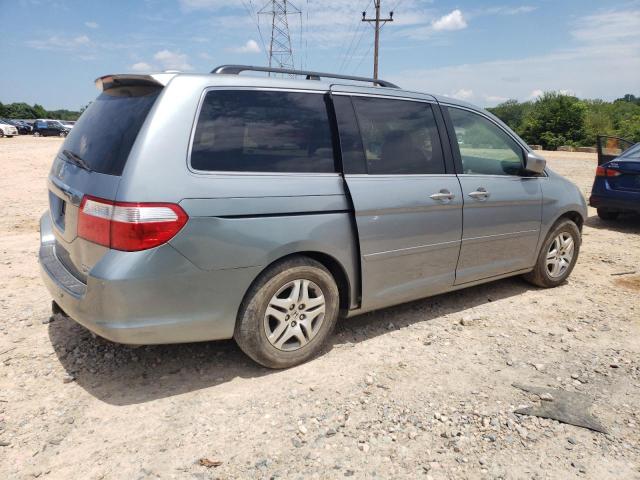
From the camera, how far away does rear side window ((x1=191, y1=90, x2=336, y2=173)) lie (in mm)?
2893

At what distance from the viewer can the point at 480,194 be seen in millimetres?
4148

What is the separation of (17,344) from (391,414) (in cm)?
266

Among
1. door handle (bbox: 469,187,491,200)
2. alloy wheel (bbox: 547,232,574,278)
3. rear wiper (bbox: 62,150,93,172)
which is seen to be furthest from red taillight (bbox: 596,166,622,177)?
rear wiper (bbox: 62,150,93,172)

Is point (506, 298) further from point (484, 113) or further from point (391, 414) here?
point (391, 414)


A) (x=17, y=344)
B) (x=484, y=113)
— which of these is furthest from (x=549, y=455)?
(x=17, y=344)

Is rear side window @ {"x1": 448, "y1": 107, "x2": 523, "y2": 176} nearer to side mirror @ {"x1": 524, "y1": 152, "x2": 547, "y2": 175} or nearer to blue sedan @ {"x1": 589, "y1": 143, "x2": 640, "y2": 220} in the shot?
side mirror @ {"x1": 524, "y1": 152, "x2": 547, "y2": 175}

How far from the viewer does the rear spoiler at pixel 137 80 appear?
286 cm

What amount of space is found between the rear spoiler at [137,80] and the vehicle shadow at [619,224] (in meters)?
7.35

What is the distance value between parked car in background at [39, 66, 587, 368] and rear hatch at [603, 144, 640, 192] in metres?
5.02

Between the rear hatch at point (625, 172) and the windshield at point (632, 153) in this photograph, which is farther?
the windshield at point (632, 153)

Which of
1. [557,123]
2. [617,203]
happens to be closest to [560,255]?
[617,203]

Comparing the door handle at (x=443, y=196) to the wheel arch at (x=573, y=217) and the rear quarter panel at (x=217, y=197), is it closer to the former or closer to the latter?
the rear quarter panel at (x=217, y=197)

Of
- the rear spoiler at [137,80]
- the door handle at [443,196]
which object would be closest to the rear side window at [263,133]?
the rear spoiler at [137,80]

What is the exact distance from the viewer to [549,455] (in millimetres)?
2545
